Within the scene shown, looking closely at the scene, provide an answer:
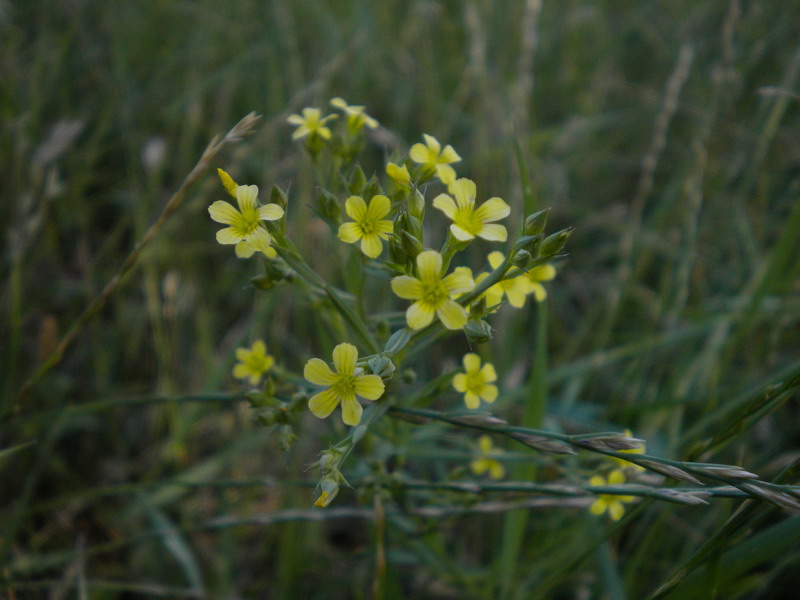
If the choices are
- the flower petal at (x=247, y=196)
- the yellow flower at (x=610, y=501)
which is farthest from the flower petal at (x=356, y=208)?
the yellow flower at (x=610, y=501)

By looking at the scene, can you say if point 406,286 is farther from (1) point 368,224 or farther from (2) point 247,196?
(2) point 247,196

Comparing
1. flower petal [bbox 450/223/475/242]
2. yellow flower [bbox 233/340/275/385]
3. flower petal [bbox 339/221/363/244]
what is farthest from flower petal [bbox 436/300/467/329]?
yellow flower [bbox 233/340/275/385]

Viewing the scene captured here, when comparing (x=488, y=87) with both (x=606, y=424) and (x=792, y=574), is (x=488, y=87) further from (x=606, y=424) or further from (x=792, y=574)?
(x=792, y=574)

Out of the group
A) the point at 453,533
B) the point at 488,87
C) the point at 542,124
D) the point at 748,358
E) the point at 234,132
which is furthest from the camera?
the point at 542,124

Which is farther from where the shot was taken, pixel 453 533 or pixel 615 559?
pixel 453 533

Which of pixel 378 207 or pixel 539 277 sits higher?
pixel 378 207

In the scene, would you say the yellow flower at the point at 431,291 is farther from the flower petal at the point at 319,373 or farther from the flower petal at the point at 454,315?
the flower petal at the point at 319,373

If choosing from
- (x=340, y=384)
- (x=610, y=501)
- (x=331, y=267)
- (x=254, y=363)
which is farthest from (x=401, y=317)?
(x=331, y=267)

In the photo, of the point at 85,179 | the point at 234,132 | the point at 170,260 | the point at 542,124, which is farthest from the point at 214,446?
the point at 542,124
